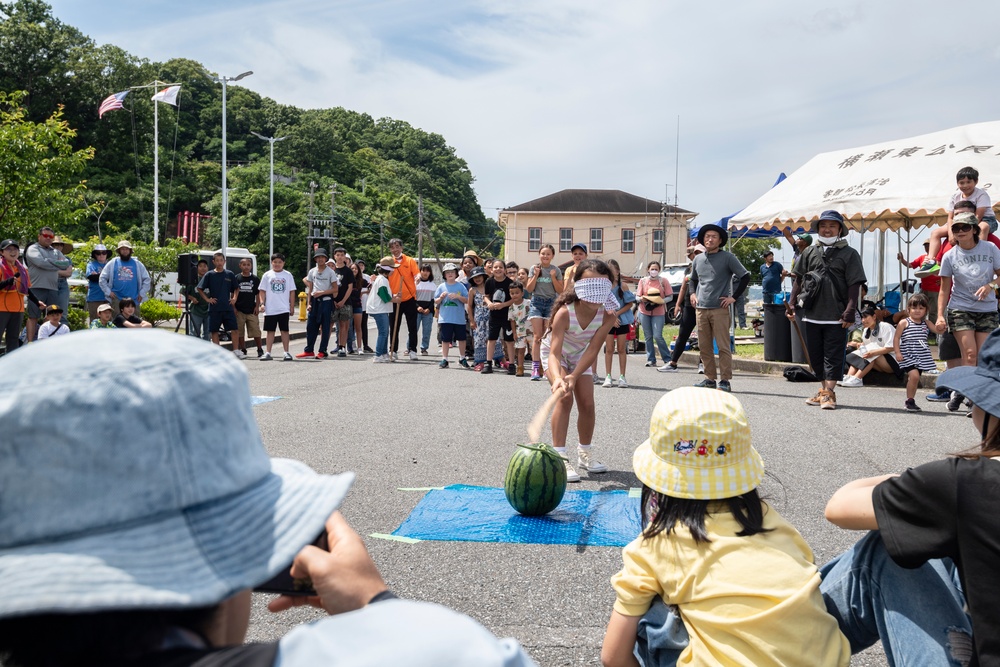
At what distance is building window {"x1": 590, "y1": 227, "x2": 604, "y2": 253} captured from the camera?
8031 centimetres

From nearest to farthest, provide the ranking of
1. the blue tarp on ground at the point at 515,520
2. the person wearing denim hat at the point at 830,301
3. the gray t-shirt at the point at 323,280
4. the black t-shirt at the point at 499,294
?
1. the blue tarp on ground at the point at 515,520
2. the person wearing denim hat at the point at 830,301
3. the black t-shirt at the point at 499,294
4. the gray t-shirt at the point at 323,280

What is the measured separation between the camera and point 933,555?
207 centimetres

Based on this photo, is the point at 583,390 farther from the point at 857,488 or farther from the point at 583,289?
the point at 857,488

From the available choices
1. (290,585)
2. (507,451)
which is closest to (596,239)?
(507,451)

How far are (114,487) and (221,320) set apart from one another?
1619 centimetres

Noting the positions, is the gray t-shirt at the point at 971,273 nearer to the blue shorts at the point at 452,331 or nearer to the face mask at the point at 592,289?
the face mask at the point at 592,289

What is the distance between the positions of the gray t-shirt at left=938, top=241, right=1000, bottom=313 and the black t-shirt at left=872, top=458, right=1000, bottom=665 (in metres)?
8.61

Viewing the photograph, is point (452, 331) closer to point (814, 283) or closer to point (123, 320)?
point (123, 320)

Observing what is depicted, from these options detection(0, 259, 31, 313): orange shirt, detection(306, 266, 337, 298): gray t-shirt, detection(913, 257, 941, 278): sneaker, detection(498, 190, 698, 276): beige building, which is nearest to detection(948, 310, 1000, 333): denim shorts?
detection(913, 257, 941, 278): sneaker

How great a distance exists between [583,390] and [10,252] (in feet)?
32.9

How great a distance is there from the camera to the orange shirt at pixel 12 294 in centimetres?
1219

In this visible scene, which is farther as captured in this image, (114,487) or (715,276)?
(715,276)

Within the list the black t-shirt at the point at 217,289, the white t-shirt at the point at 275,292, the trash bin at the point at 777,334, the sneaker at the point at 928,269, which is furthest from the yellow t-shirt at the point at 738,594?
the black t-shirt at the point at 217,289

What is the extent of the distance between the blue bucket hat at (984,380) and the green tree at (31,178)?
69.2 feet
